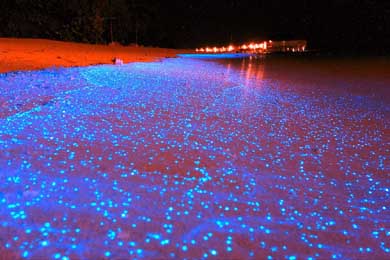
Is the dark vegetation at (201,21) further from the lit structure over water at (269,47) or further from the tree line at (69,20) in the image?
the lit structure over water at (269,47)

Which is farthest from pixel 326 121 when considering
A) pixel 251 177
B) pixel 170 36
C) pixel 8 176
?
pixel 170 36

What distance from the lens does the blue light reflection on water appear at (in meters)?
0.67

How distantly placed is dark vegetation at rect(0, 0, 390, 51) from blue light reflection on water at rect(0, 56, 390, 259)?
769 cm

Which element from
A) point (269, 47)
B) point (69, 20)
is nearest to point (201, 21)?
point (269, 47)

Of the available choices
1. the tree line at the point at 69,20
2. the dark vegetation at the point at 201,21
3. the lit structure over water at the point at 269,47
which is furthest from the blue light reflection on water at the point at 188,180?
the lit structure over water at the point at 269,47

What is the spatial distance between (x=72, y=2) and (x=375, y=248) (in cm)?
925

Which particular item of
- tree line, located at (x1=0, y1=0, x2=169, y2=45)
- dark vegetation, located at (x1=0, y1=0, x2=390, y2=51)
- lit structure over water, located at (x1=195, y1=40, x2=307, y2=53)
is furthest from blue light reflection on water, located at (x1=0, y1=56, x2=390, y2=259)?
lit structure over water, located at (x1=195, y1=40, x2=307, y2=53)

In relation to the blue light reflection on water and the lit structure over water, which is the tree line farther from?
the blue light reflection on water

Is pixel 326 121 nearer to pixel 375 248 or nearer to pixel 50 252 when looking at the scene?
pixel 375 248

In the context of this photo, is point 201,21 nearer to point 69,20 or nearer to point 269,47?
point 269,47

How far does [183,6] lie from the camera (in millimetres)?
11086

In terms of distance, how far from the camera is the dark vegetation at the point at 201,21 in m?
8.45

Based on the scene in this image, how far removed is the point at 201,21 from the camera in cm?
1151

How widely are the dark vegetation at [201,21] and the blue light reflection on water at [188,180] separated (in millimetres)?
7694
